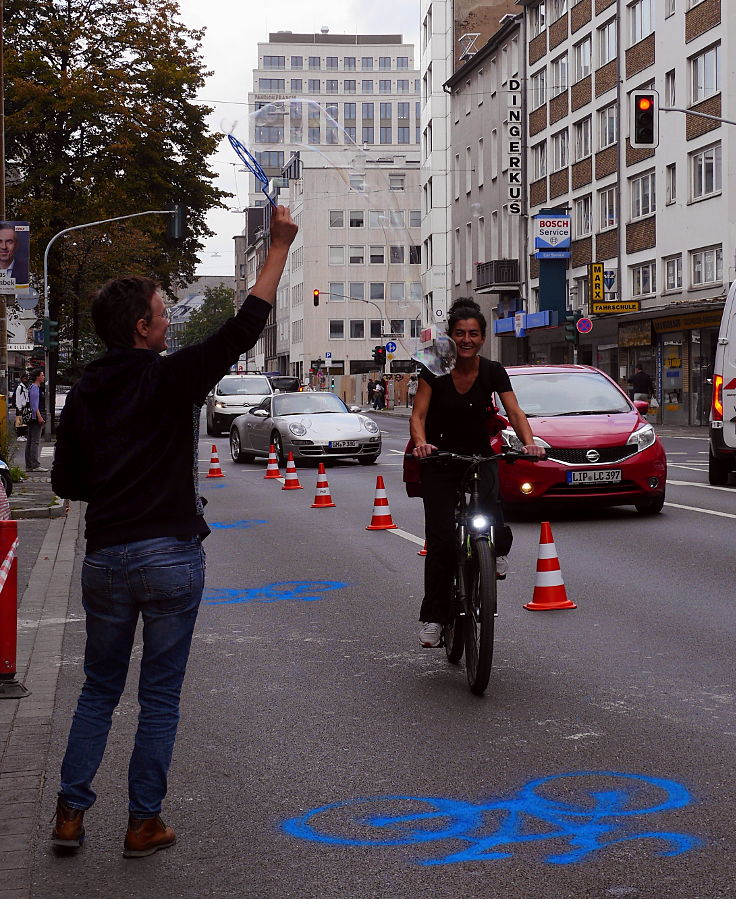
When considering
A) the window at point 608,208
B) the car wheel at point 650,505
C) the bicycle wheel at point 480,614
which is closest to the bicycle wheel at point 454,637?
the bicycle wheel at point 480,614

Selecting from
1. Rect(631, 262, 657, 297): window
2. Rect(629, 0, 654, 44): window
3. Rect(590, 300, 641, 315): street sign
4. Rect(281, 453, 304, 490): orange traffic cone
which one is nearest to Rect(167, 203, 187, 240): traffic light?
Rect(590, 300, 641, 315): street sign

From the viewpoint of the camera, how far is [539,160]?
60.5 metres

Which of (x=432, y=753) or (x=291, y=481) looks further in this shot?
(x=291, y=481)

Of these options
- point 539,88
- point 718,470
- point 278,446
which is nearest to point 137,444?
point 718,470

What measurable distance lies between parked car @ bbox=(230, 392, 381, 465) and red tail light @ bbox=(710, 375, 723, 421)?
9087 mm

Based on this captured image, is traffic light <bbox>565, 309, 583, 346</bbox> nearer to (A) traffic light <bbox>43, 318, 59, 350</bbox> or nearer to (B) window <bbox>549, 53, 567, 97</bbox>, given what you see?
(B) window <bbox>549, 53, 567, 97</bbox>

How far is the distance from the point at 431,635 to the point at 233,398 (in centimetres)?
3461

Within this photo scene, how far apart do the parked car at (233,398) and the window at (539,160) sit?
2212 centimetres

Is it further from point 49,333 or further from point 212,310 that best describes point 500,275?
point 212,310

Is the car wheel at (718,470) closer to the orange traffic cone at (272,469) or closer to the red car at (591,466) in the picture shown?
the red car at (591,466)

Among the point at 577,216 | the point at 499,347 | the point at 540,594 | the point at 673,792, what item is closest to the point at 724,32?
the point at 577,216

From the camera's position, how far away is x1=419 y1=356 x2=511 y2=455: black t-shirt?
7059mm

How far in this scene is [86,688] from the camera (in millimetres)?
4496

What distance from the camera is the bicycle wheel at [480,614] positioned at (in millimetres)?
6312
